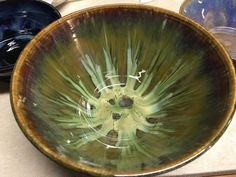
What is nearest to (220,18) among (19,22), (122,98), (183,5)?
(183,5)

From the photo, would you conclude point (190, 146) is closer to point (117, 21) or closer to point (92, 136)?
point (92, 136)

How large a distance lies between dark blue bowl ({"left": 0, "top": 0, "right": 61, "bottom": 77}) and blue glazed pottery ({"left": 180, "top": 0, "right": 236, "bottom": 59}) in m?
0.35

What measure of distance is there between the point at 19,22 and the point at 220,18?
1.55ft

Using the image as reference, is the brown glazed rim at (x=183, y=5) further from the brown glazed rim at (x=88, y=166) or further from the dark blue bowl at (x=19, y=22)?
the dark blue bowl at (x=19, y=22)

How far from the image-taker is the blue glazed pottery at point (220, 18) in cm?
87

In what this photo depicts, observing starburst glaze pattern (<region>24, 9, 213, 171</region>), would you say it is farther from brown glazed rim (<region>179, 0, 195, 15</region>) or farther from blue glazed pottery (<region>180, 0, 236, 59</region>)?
blue glazed pottery (<region>180, 0, 236, 59</region>)

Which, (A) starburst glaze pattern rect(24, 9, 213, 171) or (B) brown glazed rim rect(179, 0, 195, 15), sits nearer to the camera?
(A) starburst glaze pattern rect(24, 9, 213, 171)

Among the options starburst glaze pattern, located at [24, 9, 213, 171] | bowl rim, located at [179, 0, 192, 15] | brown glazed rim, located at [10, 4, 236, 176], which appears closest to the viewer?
brown glazed rim, located at [10, 4, 236, 176]

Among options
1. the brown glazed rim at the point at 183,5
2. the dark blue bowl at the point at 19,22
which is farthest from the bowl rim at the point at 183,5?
the dark blue bowl at the point at 19,22

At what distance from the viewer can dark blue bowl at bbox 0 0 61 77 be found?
861 mm

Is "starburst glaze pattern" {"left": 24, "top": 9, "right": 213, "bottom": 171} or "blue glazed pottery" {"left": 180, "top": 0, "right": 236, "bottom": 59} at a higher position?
"blue glazed pottery" {"left": 180, "top": 0, "right": 236, "bottom": 59}

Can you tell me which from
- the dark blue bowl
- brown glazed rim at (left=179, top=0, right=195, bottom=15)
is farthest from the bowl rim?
the dark blue bowl

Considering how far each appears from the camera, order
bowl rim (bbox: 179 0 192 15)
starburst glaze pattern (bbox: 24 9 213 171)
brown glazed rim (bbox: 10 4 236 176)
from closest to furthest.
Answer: brown glazed rim (bbox: 10 4 236 176) → starburst glaze pattern (bbox: 24 9 213 171) → bowl rim (bbox: 179 0 192 15)

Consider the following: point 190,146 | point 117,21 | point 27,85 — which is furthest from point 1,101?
point 190,146
